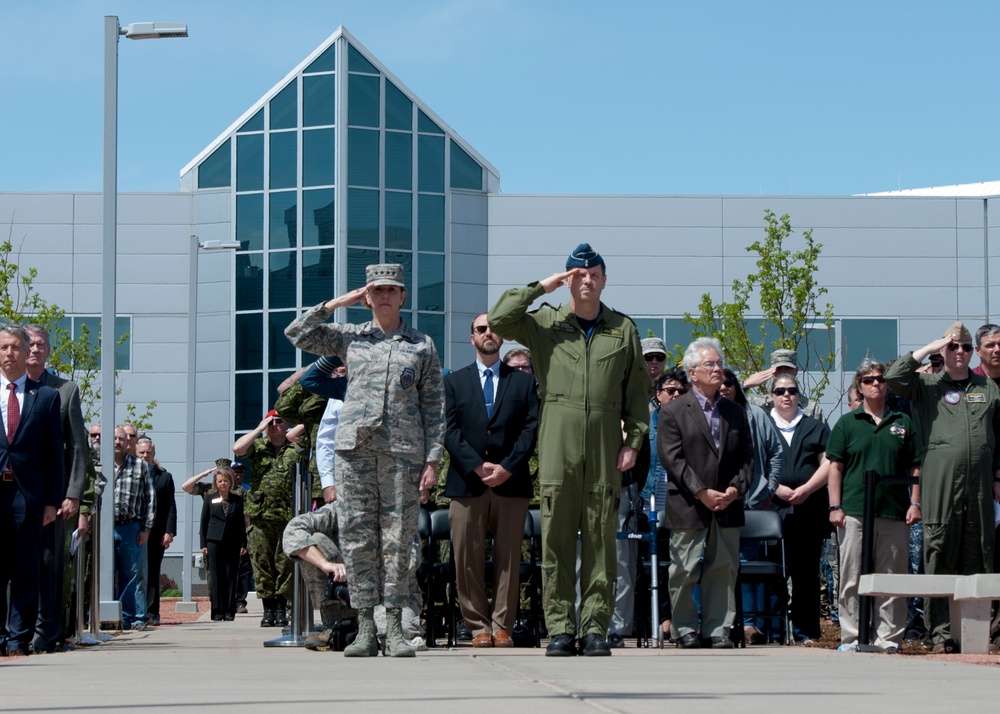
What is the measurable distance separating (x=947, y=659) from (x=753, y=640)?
266cm

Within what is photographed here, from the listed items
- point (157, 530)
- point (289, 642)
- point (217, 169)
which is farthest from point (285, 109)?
point (289, 642)

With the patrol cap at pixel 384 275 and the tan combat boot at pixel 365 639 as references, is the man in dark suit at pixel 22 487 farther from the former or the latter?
the patrol cap at pixel 384 275

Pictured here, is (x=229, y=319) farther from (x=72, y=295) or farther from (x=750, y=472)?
(x=750, y=472)

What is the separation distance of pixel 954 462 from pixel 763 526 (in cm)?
166

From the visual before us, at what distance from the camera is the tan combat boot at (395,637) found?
344 inches

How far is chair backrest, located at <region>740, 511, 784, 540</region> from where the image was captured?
11023 mm

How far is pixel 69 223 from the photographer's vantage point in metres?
40.1

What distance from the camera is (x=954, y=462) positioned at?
9.80m

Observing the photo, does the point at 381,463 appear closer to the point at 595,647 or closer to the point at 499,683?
the point at 595,647

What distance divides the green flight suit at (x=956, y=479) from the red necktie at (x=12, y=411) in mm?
5372

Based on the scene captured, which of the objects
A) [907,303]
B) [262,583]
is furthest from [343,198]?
[262,583]

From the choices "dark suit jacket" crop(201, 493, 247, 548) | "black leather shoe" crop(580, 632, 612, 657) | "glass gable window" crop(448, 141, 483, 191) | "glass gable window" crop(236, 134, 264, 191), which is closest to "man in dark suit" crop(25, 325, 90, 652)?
"black leather shoe" crop(580, 632, 612, 657)

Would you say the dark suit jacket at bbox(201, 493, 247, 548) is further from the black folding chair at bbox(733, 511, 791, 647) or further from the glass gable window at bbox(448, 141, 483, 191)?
the glass gable window at bbox(448, 141, 483, 191)

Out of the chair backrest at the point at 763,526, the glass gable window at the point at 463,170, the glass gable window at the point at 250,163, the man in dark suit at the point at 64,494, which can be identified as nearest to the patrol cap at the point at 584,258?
the chair backrest at the point at 763,526
